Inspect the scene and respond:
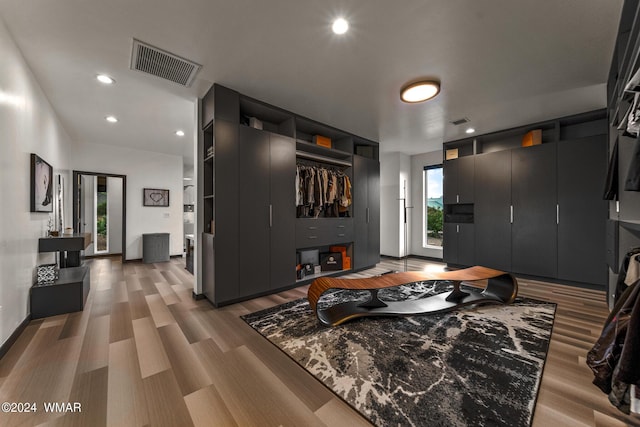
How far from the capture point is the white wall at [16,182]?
2033 millimetres

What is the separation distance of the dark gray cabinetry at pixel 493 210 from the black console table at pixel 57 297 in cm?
620

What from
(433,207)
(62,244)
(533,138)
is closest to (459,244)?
(433,207)

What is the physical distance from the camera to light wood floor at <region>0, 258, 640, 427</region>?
4.44 ft

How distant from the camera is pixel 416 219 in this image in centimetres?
→ 654

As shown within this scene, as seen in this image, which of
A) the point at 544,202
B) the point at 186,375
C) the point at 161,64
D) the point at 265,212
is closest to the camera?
the point at 186,375

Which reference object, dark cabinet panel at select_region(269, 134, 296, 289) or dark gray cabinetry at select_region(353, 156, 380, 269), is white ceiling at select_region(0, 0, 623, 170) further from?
dark gray cabinetry at select_region(353, 156, 380, 269)

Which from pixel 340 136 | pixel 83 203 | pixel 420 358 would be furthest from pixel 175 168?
pixel 420 358

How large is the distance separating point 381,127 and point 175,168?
216 inches

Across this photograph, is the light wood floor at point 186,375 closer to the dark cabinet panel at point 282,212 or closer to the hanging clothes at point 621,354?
the hanging clothes at point 621,354

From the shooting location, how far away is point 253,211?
3271mm

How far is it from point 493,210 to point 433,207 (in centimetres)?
172

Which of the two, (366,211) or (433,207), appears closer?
(366,211)

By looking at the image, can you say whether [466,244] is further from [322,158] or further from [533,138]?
[322,158]

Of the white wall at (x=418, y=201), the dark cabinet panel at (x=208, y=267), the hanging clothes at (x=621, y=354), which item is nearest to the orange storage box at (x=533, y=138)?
the white wall at (x=418, y=201)
